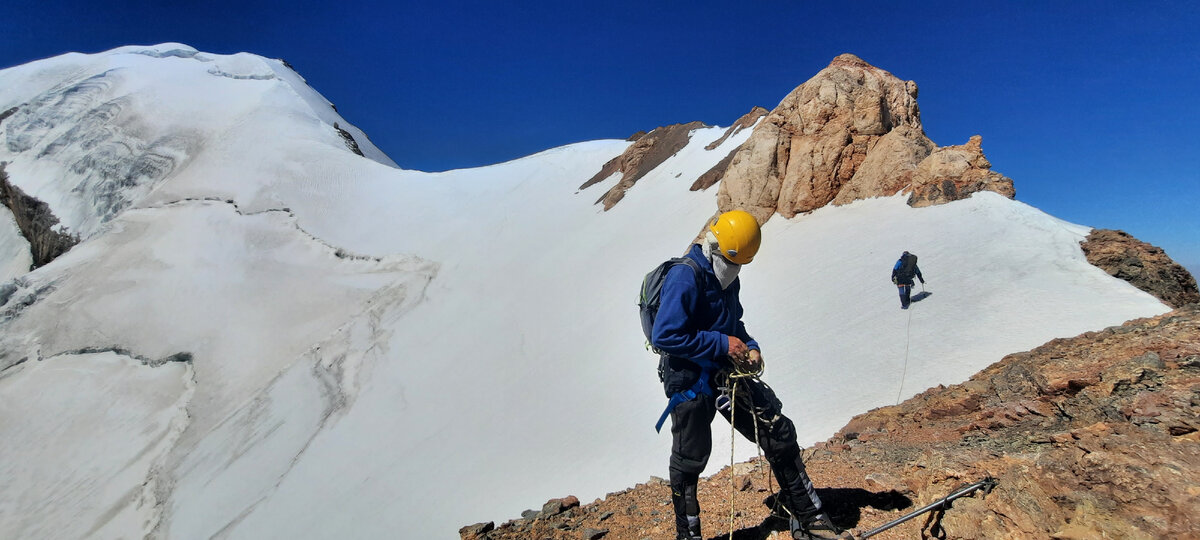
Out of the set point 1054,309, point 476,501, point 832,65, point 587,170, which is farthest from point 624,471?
point 587,170

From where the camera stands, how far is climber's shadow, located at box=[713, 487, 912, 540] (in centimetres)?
340

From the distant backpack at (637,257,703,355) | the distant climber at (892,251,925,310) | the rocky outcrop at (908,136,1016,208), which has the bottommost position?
the distant backpack at (637,257,703,355)

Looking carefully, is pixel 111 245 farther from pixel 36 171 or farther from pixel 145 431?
pixel 145 431

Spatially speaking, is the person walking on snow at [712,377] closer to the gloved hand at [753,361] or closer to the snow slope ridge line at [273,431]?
the gloved hand at [753,361]

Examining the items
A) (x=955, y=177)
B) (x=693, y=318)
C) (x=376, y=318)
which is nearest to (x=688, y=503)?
(x=693, y=318)

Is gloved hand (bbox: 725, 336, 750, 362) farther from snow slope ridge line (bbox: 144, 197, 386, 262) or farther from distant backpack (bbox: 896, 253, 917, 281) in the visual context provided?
snow slope ridge line (bbox: 144, 197, 386, 262)

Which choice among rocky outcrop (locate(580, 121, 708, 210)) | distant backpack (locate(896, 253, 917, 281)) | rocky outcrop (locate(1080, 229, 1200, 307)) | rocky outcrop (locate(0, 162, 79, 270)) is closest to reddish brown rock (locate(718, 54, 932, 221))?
distant backpack (locate(896, 253, 917, 281))

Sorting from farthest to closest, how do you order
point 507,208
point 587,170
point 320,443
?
point 587,170, point 507,208, point 320,443

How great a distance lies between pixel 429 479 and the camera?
1032 cm

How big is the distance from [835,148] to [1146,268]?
7.62m

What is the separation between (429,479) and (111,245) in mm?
24820

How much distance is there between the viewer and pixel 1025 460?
320 cm

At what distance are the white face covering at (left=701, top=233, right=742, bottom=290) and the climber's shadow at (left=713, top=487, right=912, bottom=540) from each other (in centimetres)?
157

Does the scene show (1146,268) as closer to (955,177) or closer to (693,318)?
(955,177)
